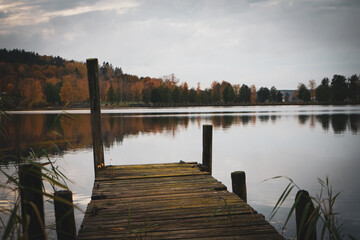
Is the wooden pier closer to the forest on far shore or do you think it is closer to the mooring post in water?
the mooring post in water

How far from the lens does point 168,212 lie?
13.9ft

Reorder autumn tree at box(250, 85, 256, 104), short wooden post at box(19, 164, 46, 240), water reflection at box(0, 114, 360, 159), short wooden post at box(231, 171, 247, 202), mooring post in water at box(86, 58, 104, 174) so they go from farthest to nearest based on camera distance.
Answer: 1. autumn tree at box(250, 85, 256, 104)
2. water reflection at box(0, 114, 360, 159)
3. mooring post in water at box(86, 58, 104, 174)
4. short wooden post at box(231, 171, 247, 202)
5. short wooden post at box(19, 164, 46, 240)

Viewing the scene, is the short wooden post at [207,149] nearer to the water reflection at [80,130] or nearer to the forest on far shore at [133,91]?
the water reflection at [80,130]

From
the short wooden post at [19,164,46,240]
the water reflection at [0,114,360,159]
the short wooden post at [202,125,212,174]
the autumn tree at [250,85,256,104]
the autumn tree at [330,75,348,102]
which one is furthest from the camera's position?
the autumn tree at [250,85,256,104]

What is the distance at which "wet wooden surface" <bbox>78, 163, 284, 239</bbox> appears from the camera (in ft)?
11.4

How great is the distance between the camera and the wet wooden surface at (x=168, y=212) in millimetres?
3479

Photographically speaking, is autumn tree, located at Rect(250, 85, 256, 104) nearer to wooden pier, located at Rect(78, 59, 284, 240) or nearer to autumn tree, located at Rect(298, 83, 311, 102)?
autumn tree, located at Rect(298, 83, 311, 102)

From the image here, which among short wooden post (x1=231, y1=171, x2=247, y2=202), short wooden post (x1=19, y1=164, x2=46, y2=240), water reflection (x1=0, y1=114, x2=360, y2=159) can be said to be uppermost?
short wooden post (x1=19, y1=164, x2=46, y2=240)

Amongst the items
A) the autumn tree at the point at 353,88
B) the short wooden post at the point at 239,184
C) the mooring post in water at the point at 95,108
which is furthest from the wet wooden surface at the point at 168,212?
the autumn tree at the point at 353,88

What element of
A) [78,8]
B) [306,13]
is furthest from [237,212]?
[78,8]

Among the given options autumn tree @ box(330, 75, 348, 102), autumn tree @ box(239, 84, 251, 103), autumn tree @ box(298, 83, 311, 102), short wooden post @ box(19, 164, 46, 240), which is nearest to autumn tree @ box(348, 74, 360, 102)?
autumn tree @ box(330, 75, 348, 102)

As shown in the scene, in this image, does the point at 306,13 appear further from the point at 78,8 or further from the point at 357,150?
the point at 357,150

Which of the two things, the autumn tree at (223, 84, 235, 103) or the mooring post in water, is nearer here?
the mooring post in water

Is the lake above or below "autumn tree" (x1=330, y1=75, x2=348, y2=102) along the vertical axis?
below
